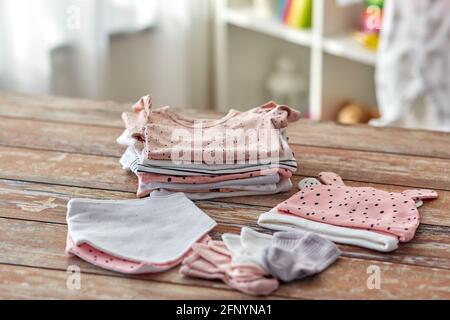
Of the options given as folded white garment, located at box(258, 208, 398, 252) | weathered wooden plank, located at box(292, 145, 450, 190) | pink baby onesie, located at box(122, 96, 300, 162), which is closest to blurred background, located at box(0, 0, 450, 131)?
weathered wooden plank, located at box(292, 145, 450, 190)

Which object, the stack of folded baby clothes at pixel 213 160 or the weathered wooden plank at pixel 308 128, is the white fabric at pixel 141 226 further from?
the weathered wooden plank at pixel 308 128

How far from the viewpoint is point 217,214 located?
4.86 ft

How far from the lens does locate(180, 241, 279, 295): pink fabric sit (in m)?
1.24

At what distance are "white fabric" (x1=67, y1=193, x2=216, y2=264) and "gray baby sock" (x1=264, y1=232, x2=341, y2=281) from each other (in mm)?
142

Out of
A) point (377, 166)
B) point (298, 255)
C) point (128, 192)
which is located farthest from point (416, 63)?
point (298, 255)

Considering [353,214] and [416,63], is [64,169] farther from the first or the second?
[416,63]

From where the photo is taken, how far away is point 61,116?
1.96 m

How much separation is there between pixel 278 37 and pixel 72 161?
1.90 meters

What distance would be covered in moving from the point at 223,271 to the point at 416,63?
144cm

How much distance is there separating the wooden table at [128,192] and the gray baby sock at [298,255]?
2 cm

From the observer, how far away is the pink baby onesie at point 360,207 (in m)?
1.40

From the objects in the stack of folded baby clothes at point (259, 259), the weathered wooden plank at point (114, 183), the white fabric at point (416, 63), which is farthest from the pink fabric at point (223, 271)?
the white fabric at point (416, 63)
